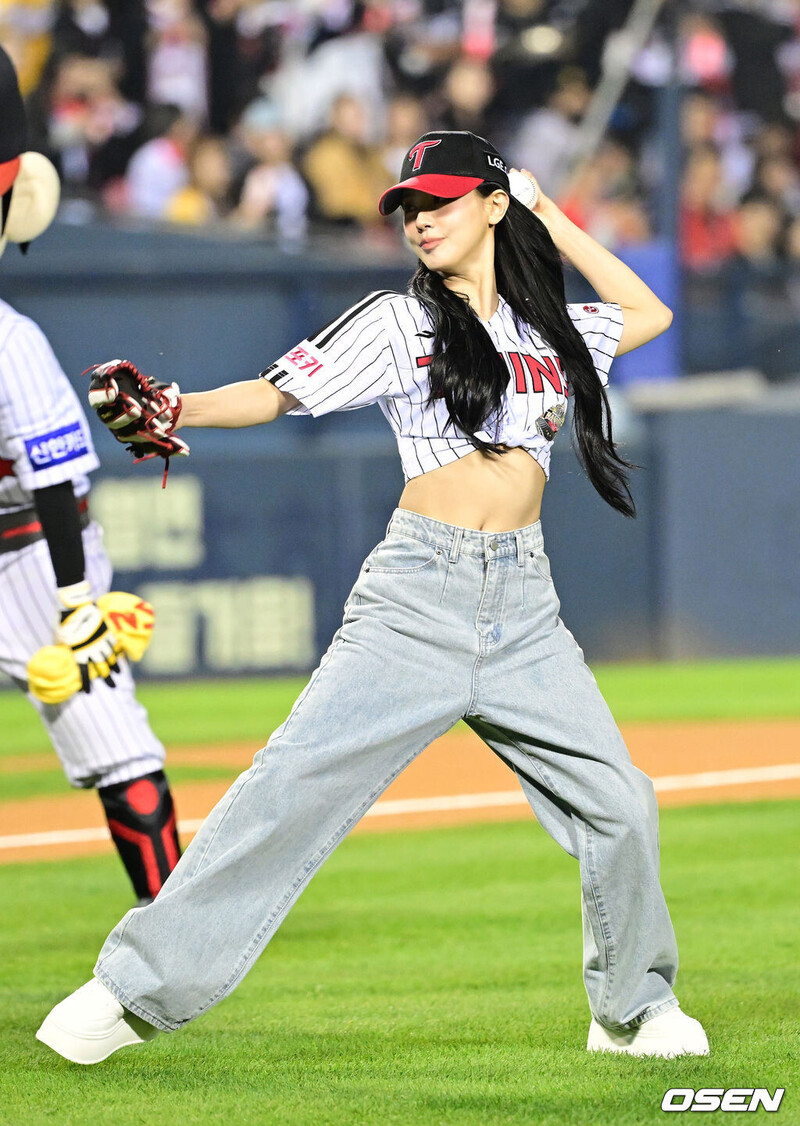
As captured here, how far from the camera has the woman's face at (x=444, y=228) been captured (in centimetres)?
353

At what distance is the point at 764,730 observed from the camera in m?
10.0

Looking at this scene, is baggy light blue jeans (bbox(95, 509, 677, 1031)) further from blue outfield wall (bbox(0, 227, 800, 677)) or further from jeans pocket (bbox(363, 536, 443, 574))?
blue outfield wall (bbox(0, 227, 800, 677))

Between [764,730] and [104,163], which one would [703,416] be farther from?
[104,163]

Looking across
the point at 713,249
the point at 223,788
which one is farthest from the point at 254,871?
the point at 713,249

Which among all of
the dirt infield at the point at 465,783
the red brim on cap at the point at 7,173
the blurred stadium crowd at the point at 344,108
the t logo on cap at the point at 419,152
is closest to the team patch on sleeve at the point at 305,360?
the t logo on cap at the point at 419,152

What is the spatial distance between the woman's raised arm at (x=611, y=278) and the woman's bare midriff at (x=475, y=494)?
51 cm

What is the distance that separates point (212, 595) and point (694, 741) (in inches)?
178

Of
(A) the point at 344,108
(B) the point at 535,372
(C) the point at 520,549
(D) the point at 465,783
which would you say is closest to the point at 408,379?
(B) the point at 535,372

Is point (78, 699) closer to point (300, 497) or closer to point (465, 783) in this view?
point (465, 783)

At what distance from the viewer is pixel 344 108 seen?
13.9 meters

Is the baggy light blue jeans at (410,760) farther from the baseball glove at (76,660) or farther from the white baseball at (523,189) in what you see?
the baseball glove at (76,660)

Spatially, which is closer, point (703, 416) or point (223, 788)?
point (223, 788)

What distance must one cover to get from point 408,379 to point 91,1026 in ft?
4.60

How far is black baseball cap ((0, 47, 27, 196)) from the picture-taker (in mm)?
4547
